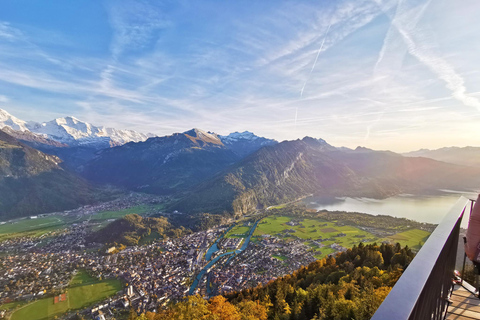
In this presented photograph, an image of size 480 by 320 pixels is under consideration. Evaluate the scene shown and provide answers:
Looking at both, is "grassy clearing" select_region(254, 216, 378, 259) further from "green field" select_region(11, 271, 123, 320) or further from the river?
"green field" select_region(11, 271, 123, 320)

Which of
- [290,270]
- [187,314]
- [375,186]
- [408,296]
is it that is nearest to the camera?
[408,296]

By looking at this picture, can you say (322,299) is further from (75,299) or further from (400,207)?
(400,207)

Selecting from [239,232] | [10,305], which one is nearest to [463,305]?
[10,305]

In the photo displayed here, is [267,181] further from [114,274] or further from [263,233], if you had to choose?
[114,274]

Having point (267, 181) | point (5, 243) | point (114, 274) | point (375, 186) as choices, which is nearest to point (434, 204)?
point (375, 186)

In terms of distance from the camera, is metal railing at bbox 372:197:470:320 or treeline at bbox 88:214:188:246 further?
treeline at bbox 88:214:188:246

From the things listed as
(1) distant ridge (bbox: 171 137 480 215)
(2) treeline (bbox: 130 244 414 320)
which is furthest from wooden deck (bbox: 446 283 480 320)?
(1) distant ridge (bbox: 171 137 480 215)

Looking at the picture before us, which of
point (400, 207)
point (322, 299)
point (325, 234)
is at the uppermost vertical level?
point (322, 299)
